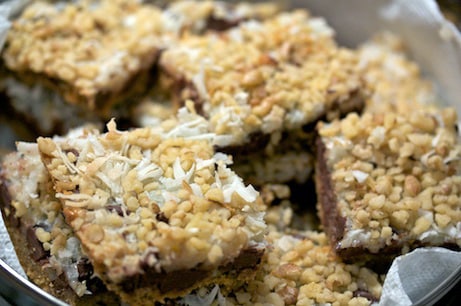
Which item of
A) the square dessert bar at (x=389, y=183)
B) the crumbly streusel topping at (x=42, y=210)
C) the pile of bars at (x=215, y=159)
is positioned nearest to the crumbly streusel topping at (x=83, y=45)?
the pile of bars at (x=215, y=159)

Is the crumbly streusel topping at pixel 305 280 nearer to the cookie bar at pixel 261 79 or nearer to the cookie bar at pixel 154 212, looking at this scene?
the cookie bar at pixel 154 212

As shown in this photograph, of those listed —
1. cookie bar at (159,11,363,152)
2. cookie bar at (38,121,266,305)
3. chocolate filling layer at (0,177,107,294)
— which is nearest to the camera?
cookie bar at (38,121,266,305)

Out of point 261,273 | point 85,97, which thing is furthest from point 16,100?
point 261,273

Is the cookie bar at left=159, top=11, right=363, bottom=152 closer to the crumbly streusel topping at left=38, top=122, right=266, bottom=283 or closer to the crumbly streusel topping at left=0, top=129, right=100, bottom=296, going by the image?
the crumbly streusel topping at left=38, top=122, right=266, bottom=283

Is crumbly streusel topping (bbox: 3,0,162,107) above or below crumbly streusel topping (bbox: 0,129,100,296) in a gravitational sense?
A: above

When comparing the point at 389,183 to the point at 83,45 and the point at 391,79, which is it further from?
the point at 83,45

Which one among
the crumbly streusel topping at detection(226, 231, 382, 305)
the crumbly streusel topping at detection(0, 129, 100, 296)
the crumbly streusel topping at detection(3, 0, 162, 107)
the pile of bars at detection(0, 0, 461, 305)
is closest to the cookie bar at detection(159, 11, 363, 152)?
the pile of bars at detection(0, 0, 461, 305)

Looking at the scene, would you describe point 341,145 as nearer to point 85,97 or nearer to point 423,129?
point 423,129

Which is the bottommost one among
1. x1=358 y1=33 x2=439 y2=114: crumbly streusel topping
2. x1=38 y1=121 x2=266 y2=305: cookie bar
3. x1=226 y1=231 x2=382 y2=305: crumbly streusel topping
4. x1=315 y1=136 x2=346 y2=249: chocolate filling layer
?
x1=226 y1=231 x2=382 y2=305: crumbly streusel topping
